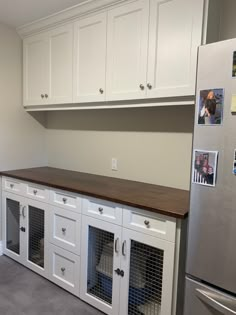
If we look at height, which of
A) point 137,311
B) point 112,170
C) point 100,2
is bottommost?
point 137,311

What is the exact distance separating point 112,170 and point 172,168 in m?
0.64

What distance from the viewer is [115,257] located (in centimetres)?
191

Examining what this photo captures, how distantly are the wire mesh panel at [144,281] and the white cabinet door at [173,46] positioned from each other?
108 cm

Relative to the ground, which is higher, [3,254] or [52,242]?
[52,242]

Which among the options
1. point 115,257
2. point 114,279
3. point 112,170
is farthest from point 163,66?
point 114,279

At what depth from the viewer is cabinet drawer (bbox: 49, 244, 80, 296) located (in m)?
2.18

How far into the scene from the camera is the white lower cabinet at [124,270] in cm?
169

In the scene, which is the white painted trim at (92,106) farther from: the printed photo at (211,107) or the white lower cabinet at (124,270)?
the white lower cabinet at (124,270)

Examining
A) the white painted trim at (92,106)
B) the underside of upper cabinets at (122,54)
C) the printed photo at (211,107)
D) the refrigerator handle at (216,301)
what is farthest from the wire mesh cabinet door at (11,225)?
the printed photo at (211,107)

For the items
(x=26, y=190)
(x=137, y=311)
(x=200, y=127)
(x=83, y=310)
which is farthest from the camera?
(x=26, y=190)

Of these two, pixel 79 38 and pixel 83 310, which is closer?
pixel 83 310

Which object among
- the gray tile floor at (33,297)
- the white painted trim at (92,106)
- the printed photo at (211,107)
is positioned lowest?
the gray tile floor at (33,297)

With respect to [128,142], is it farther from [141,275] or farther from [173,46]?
[141,275]

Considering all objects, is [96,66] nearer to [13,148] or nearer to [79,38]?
[79,38]
